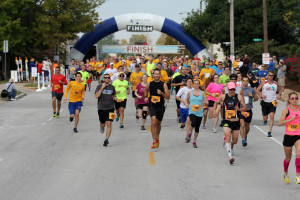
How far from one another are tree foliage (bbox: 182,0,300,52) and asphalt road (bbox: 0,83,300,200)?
30.5 m

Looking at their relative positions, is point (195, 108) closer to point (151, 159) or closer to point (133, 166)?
point (151, 159)

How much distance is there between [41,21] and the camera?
51.5 metres

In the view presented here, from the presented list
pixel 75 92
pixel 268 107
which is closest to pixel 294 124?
pixel 268 107

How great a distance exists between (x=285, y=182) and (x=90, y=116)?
12.7 metres

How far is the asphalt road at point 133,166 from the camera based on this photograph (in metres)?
9.73

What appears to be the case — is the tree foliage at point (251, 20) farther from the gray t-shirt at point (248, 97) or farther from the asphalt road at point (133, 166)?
the gray t-shirt at point (248, 97)

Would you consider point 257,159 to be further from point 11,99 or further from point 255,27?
point 255,27

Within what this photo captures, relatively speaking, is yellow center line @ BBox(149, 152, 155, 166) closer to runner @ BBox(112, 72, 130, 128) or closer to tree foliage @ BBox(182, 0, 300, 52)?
runner @ BBox(112, 72, 130, 128)

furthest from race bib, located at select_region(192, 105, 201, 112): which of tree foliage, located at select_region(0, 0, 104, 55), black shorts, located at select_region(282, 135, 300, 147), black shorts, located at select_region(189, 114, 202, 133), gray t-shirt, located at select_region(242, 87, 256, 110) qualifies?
Answer: tree foliage, located at select_region(0, 0, 104, 55)

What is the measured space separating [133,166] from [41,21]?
41170mm

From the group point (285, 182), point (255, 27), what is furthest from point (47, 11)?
point (285, 182)

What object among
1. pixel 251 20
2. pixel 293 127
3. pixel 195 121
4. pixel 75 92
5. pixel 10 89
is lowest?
pixel 195 121

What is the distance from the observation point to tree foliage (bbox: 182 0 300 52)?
4803 cm

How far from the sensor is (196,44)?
56688 mm
